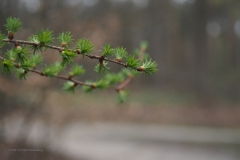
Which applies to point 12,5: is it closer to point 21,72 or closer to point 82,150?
point 21,72

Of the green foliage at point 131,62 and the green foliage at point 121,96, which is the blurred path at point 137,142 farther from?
the green foliage at point 131,62

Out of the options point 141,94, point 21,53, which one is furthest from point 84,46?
point 141,94

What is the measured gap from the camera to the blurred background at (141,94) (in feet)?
15.8

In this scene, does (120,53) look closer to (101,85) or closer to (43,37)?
(43,37)

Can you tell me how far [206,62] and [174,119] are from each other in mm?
3106

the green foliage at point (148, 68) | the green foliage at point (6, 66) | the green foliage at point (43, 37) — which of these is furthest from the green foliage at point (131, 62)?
the green foliage at point (6, 66)

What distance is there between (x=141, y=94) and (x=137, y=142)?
6.82 metres

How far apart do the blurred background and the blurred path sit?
0.08 ft

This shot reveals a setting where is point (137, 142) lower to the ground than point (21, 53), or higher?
higher

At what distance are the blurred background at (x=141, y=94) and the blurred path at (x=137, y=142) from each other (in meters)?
0.03

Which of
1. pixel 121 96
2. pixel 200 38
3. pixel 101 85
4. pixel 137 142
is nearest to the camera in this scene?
pixel 101 85

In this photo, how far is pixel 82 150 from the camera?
7.37 m

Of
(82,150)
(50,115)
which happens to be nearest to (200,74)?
(82,150)

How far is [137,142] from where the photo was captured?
869cm
